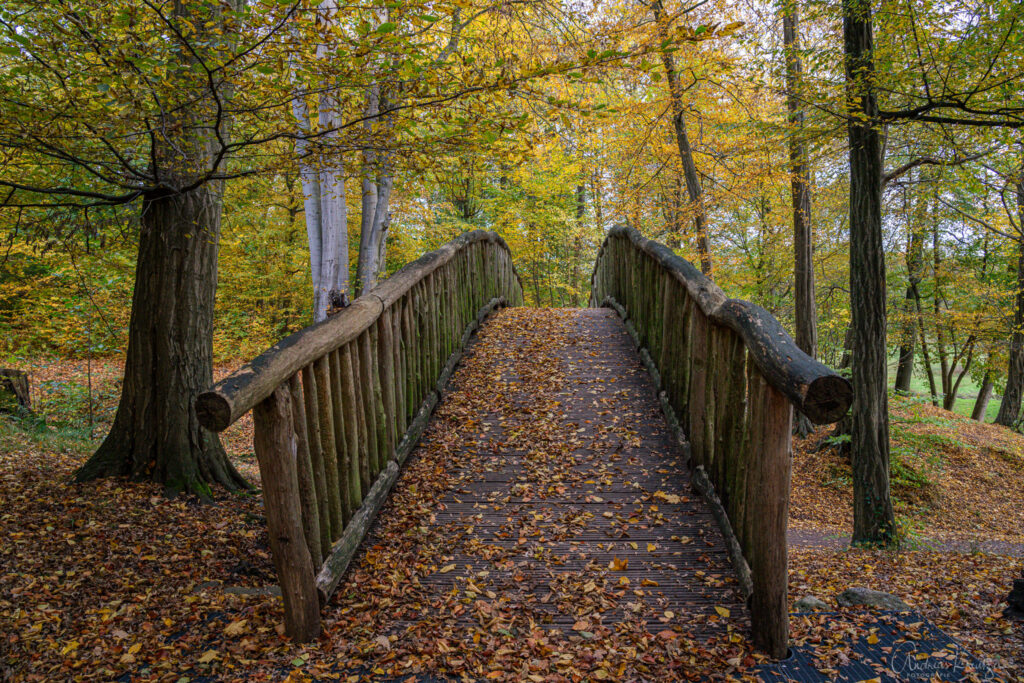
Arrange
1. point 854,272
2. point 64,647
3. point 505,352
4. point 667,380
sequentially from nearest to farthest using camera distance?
point 64,647 → point 667,380 → point 854,272 → point 505,352

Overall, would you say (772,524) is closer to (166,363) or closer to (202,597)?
(202,597)

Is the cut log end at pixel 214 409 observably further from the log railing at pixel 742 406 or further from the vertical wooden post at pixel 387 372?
the log railing at pixel 742 406

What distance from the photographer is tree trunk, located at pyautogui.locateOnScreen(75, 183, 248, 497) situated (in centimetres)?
443

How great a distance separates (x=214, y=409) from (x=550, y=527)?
2.37m

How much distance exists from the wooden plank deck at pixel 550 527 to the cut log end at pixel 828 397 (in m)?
1.29

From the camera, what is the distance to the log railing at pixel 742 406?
2648 mm

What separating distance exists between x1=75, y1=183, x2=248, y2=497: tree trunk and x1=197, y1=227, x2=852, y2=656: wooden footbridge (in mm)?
1573

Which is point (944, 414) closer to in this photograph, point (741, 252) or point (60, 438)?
point (741, 252)

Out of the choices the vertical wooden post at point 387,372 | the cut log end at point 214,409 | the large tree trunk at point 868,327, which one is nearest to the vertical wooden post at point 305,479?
the cut log end at point 214,409

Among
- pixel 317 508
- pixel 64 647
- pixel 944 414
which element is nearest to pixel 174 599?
pixel 64 647

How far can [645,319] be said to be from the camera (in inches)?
263

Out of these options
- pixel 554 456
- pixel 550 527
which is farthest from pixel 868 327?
pixel 550 527

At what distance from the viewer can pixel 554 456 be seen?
4.77 m

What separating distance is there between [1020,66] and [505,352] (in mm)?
5495
